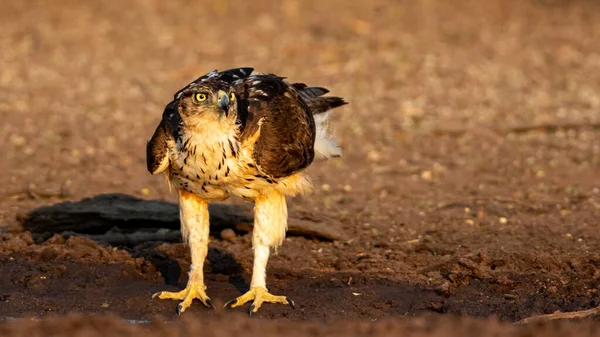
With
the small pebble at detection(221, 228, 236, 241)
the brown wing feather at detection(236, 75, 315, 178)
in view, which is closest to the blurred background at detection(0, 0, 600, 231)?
the small pebble at detection(221, 228, 236, 241)

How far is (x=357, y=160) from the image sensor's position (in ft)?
40.0

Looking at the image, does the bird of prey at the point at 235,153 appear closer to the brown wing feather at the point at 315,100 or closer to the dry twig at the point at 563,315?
the brown wing feather at the point at 315,100

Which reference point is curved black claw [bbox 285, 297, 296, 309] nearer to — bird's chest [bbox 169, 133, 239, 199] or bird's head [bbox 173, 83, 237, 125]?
bird's chest [bbox 169, 133, 239, 199]

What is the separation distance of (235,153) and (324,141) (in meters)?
1.78

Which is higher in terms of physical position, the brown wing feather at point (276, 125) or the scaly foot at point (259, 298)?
the brown wing feather at point (276, 125)

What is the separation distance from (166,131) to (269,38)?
33.1 ft

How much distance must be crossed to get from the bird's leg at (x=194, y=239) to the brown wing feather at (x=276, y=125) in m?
0.68

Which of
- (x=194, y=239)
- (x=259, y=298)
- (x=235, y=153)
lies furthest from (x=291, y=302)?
(x=235, y=153)

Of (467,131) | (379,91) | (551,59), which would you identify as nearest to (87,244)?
(467,131)

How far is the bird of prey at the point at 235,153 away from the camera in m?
6.96

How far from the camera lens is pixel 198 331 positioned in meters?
5.55

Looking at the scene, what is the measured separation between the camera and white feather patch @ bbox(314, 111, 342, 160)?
28.5ft

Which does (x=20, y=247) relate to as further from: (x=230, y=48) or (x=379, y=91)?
(x=230, y=48)

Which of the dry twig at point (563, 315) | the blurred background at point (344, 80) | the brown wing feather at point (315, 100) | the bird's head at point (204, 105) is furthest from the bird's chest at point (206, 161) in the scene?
the blurred background at point (344, 80)
